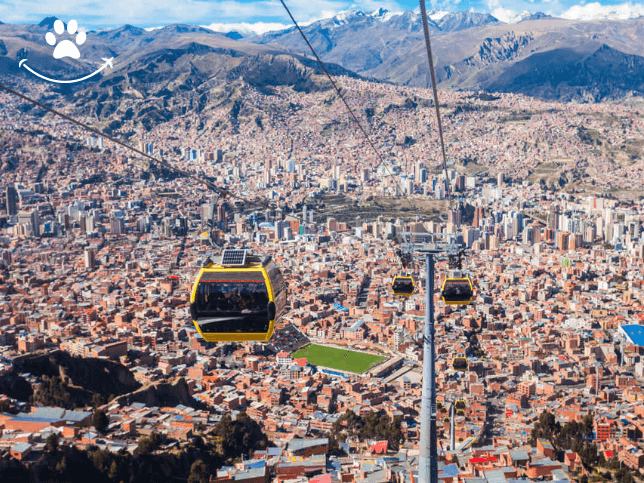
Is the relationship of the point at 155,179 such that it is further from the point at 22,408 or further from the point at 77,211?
the point at 22,408

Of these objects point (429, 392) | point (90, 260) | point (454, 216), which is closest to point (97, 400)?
point (429, 392)

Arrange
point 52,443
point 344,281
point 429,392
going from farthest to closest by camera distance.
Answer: point 344,281 < point 52,443 < point 429,392

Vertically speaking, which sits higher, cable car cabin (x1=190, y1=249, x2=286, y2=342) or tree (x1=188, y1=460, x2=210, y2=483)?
cable car cabin (x1=190, y1=249, x2=286, y2=342)

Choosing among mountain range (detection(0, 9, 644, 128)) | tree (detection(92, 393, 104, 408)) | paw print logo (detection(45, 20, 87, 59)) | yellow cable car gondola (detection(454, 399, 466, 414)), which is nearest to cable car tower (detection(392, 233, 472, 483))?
yellow cable car gondola (detection(454, 399, 466, 414))

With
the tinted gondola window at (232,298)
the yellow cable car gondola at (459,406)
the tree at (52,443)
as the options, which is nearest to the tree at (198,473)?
the tree at (52,443)

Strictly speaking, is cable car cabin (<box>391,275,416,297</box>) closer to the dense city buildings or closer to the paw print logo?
the dense city buildings

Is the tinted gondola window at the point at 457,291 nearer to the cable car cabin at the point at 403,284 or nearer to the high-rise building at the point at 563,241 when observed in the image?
the cable car cabin at the point at 403,284

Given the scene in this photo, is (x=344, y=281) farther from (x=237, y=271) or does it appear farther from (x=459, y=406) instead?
(x=237, y=271)
